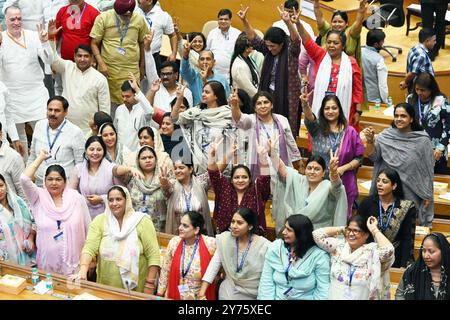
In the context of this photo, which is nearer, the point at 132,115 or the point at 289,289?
the point at 289,289

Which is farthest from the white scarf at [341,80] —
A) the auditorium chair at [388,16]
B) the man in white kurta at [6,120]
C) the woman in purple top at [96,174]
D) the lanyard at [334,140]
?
the auditorium chair at [388,16]

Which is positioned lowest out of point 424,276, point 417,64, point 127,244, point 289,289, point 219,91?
point 289,289

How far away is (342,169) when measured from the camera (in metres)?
6.15

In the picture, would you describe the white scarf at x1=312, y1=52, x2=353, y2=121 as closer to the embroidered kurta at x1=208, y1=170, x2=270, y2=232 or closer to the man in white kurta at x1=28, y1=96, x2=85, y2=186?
the embroidered kurta at x1=208, y1=170, x2=270, y2=232

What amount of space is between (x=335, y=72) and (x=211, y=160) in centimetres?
152

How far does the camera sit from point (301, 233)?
5219 millimetres

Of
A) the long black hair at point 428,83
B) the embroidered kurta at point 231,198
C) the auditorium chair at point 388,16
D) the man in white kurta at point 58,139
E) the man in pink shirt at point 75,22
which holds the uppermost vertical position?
the auditorium chair at point 388,16

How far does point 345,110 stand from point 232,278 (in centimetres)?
204

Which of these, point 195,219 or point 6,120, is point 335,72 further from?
point 6,120

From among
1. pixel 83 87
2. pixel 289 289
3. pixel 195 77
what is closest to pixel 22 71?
pixel 83 87

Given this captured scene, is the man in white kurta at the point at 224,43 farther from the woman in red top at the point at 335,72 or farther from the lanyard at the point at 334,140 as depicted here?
the lanyard at the point at 334,140

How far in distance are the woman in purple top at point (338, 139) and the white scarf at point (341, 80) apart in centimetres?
66

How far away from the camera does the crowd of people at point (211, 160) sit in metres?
5.30
